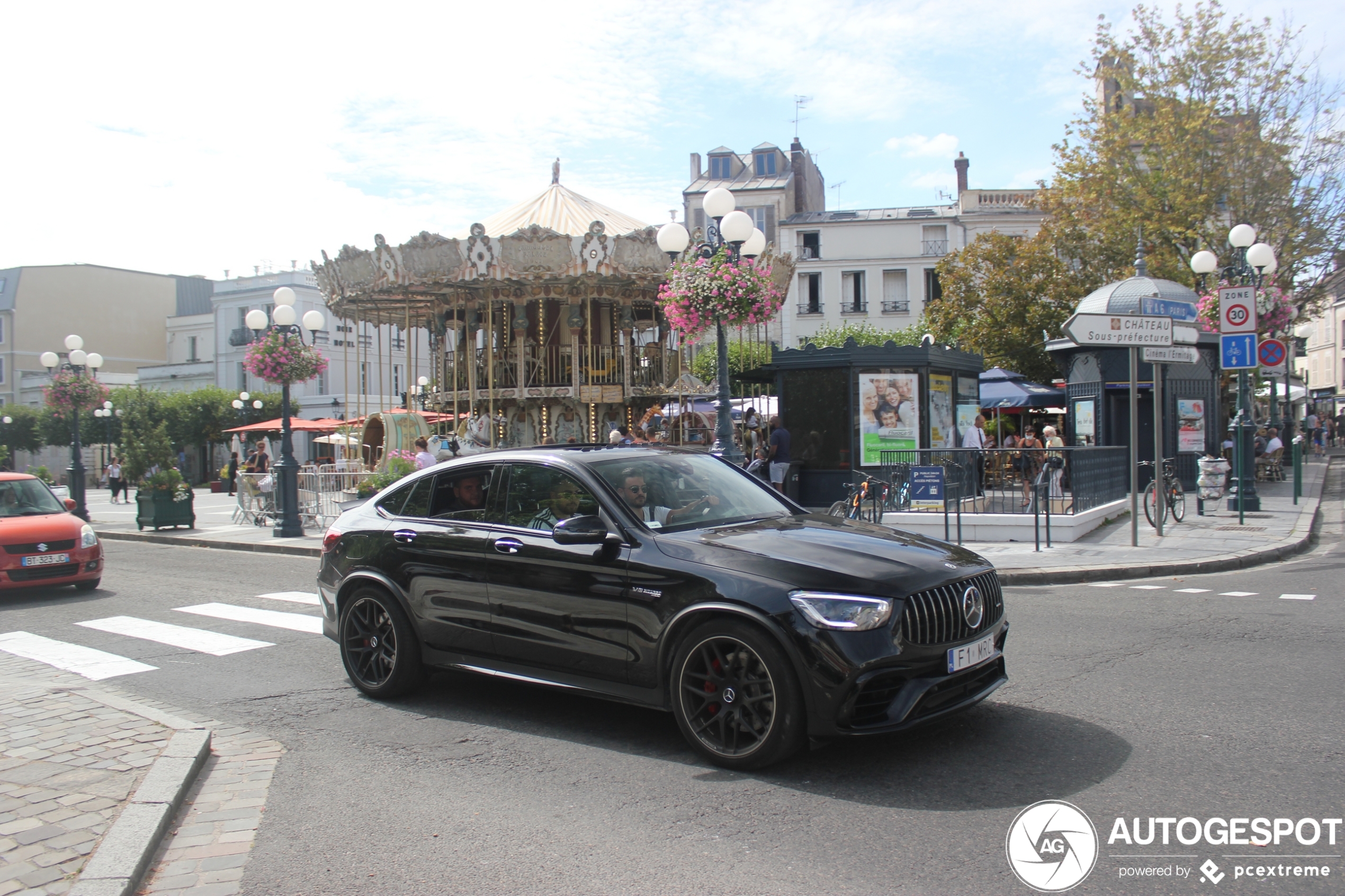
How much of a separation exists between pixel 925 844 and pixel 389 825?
7.23 ft

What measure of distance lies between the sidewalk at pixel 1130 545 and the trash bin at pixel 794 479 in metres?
3.44

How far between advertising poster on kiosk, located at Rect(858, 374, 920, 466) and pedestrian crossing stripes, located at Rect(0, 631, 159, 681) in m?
11.3

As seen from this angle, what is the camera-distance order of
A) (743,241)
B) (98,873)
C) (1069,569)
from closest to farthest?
(98,873) → (1069,569) → (743,241)

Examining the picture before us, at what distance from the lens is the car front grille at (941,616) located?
4.27m

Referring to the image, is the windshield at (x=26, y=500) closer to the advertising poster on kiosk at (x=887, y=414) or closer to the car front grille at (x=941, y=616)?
the car front grille at (x=941, y=616)

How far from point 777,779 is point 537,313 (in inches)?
780

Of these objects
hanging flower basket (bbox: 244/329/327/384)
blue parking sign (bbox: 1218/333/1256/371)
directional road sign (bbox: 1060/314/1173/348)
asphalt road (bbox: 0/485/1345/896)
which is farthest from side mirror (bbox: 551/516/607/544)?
hanging flower basket (bbox: 244/329/327/384)

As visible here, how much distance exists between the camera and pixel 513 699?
596 cm

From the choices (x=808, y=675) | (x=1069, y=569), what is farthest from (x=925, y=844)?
(x=1069, y=569)

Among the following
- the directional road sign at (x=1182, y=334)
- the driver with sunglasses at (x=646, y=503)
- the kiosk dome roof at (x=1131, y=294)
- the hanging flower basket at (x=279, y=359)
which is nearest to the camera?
the driver with sunglasses at (x=646, y=503)

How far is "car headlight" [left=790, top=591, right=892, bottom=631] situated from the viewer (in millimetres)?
4176

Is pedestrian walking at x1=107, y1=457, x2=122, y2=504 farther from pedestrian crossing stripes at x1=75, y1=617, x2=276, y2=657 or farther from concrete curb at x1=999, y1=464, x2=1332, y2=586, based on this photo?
concrete curb at x1=999, y1=464, x2=1332, y2=586

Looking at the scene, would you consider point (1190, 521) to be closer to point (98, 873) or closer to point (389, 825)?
point (389, 825)

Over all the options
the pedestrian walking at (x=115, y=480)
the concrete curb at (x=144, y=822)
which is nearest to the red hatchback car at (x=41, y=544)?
the concrete curb at (x=144, y=822)
